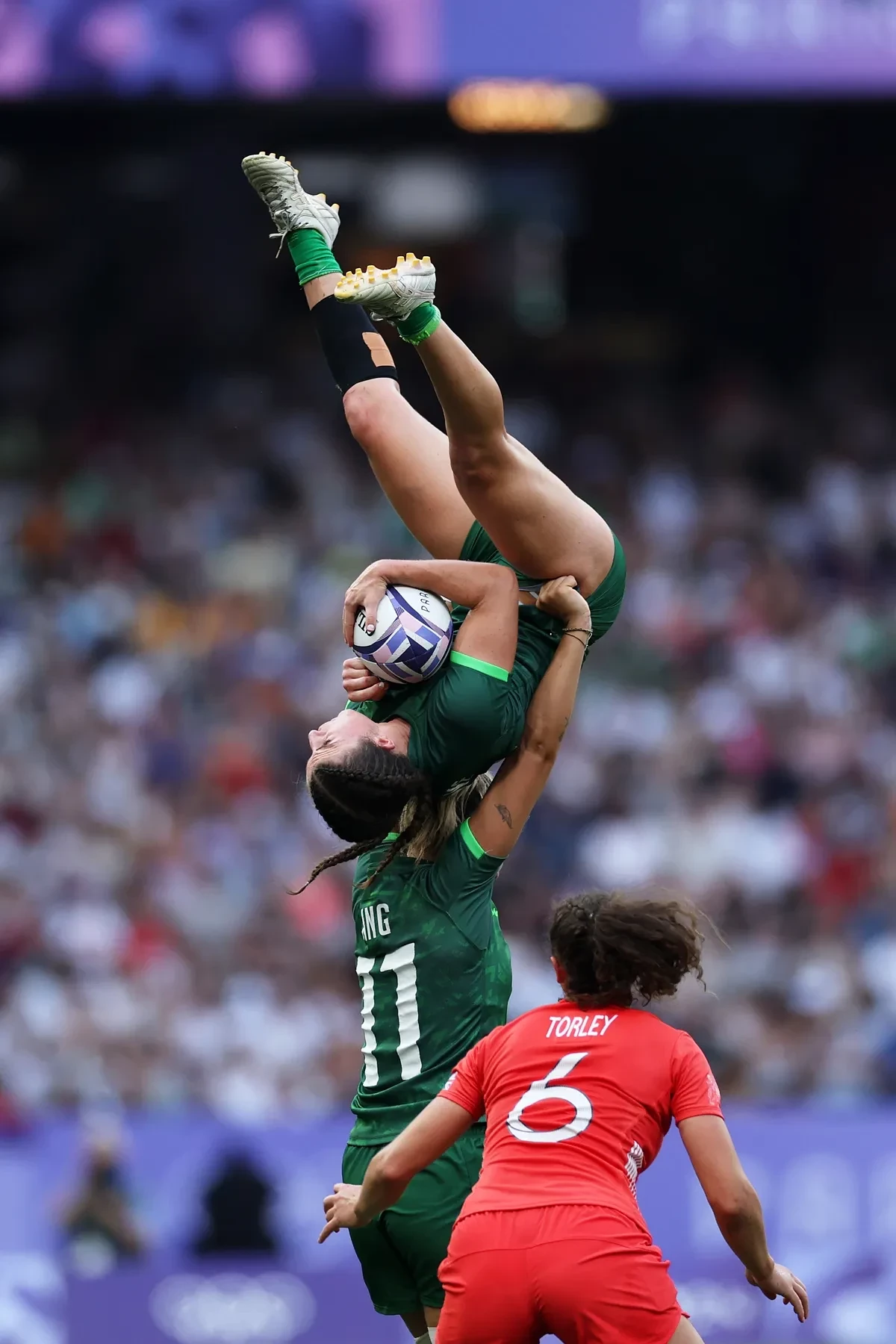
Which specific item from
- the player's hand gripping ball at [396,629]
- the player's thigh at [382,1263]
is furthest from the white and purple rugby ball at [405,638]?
the player's thigh at [382,1263]

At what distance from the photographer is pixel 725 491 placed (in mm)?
15016

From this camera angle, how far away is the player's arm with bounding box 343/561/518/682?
4500mm

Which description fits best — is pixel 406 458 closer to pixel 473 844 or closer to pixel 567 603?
pixel 567 603

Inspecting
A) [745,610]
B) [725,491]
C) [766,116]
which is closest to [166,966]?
[745,610]

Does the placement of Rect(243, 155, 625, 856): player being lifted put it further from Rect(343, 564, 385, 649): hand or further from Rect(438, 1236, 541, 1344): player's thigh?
Rect(438, 1236, 541, 1344): player's thigh

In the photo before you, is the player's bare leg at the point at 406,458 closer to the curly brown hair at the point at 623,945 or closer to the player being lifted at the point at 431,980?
the player being lifted at the point at 431,980

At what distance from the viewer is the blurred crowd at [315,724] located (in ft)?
35.6

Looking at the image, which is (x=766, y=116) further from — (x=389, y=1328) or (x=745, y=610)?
(x=389, y=1328)

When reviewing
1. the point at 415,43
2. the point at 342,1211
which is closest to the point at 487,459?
the point at 342,1211

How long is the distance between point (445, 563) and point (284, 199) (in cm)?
114

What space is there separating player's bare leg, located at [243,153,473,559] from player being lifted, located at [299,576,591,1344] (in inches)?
25.8

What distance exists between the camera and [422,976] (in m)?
4.48

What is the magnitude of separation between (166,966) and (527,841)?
2.31 metres

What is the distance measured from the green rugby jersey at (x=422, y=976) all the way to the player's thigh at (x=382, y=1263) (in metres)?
0.05
